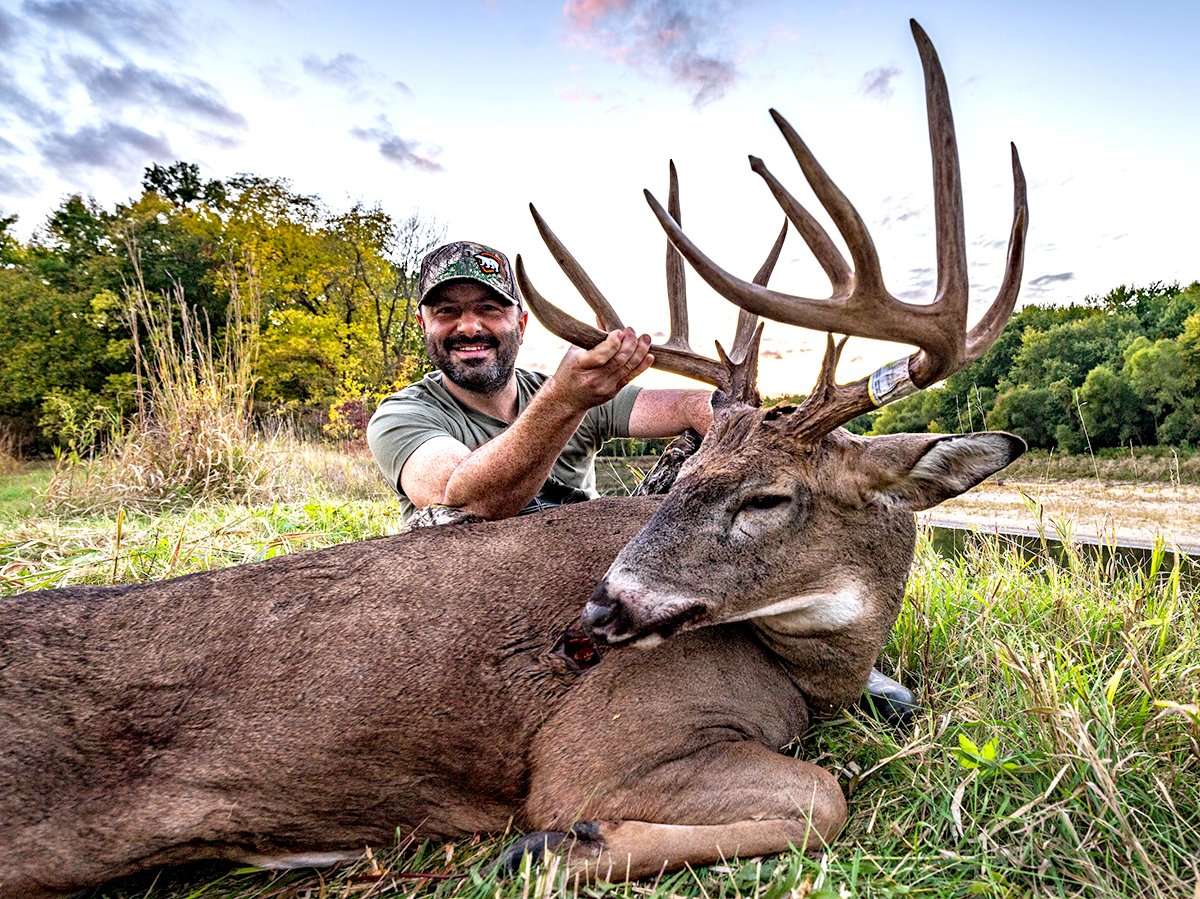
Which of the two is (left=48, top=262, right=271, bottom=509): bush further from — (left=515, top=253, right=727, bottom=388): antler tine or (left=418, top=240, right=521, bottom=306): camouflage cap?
(left=515, top=253, right=727, bottom=388): antler tine

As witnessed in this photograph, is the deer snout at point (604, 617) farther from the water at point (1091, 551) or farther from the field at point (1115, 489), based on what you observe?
the field at point (1115, 489)

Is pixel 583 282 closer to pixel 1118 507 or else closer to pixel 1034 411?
pixel 1118 507

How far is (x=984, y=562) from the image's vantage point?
5.54 m

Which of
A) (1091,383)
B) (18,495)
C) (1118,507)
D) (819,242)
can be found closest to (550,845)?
(819,242)

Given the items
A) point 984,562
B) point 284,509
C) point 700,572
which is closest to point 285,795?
point 700,572

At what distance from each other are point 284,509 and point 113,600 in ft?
18.9

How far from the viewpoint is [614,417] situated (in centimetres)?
477

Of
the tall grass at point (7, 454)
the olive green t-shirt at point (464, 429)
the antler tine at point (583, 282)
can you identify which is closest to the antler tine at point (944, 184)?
the antler tine at point (583, 282)

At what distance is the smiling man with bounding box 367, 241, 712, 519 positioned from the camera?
11.8ft

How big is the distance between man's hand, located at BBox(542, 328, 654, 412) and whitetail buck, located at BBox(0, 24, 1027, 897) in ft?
1.52

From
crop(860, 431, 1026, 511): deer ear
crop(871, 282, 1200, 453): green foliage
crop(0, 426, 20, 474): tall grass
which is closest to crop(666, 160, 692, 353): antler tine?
crop(860, 431, 1026, 511): deer ear

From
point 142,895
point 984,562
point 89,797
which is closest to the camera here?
point 89,797

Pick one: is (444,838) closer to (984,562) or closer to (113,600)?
(113,600)

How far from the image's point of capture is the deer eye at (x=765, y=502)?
2.56 m
